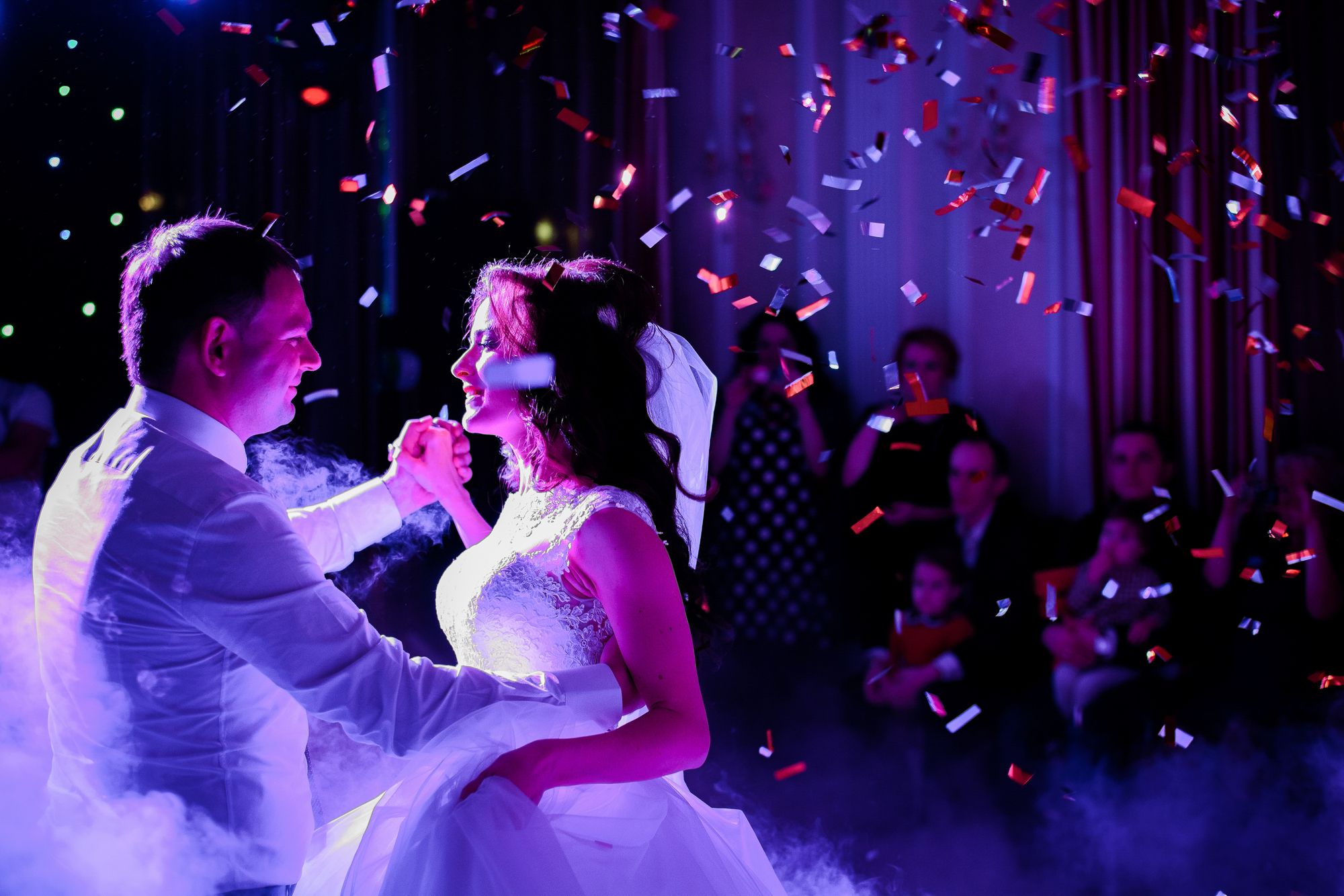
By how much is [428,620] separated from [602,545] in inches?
72.0

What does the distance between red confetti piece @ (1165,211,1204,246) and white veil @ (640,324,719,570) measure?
2114 mm

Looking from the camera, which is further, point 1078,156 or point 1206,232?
point 1078,156

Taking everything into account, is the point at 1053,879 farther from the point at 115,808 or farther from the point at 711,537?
the point at 115,808

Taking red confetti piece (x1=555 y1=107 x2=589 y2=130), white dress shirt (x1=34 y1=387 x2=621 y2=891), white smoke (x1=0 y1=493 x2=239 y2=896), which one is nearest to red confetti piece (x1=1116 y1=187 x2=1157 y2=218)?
red confetti piece (x1=555 y1=107 x2=589 y2=130)

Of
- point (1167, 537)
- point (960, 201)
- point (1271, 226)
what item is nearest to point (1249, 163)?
point (1271, 226)

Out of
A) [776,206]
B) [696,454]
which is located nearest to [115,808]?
[696,454]

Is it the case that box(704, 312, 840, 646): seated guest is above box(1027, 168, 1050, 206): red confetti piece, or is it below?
below

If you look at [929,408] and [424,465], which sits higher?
[424,465]

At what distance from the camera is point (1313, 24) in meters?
2.97

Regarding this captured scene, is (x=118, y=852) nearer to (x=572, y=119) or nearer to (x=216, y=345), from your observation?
(x=216, y=345)

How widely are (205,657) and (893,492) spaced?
222 cm

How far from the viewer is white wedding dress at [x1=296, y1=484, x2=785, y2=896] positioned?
1.04m

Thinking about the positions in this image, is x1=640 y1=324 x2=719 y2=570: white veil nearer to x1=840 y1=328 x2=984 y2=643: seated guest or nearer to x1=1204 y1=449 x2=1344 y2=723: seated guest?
x1=840 y1=328 x2=984 y2=643: seated guest

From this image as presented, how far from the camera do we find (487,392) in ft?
4.97
